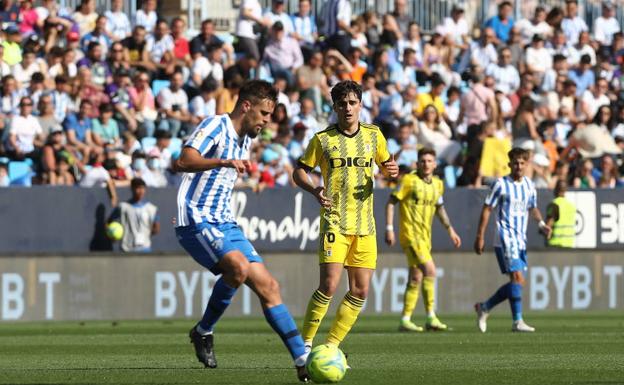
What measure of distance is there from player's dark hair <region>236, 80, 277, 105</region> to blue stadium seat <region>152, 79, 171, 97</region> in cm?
1383

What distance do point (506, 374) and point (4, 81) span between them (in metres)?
13.2

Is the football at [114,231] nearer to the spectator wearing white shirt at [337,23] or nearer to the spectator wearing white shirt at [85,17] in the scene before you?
the spectator wearing white shirt at [85,17]

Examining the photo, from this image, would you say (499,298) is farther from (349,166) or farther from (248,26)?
(248,26)

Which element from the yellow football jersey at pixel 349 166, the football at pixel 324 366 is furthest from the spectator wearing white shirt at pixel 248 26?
the football at pixel 324 366

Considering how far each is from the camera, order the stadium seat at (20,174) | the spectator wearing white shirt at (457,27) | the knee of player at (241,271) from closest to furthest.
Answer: the knee of player at (241,271) → the stadium seat at (20,174) → the spectator wearing white shirt at (457,27)

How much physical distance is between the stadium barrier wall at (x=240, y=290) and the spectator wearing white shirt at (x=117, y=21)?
203 inches

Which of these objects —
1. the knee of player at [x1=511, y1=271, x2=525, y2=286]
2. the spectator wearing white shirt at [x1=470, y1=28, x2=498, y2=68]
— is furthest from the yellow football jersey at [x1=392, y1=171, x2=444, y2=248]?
the spectator wearing white shirt at [x1=470, y1=28, x2=498, y2=68]

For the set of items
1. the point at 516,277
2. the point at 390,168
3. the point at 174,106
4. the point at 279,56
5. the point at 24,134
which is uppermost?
the point at 279,56

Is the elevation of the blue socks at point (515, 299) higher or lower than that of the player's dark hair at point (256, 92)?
lower

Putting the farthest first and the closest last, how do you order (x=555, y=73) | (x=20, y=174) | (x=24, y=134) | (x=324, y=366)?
(x=555, y=73)
(x=20, y=174)
(x=24, y=134)
(x=324, y=366)

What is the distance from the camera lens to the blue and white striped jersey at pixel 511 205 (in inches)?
692

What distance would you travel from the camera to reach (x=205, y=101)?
963 inches

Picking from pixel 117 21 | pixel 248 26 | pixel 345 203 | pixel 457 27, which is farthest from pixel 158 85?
pixel 345 203

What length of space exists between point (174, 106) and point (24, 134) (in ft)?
10.5
